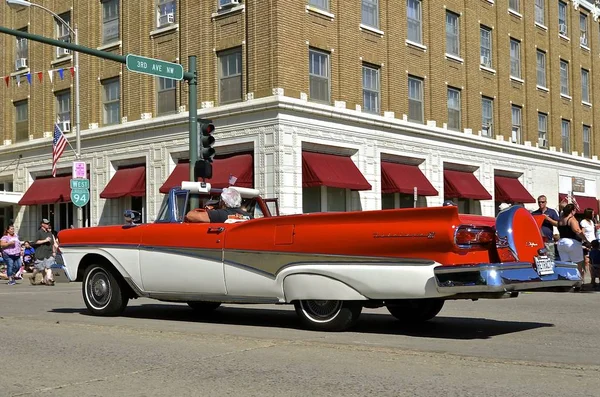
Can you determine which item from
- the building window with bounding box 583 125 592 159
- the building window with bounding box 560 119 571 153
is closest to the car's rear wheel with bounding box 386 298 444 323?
the building window with bounding box 560 119 571 153

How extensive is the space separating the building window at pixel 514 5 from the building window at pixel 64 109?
1941cm

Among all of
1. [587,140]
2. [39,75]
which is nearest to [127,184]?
[39,75]

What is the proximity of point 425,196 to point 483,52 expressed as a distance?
7.73 metres

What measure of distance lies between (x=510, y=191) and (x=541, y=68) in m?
7.24

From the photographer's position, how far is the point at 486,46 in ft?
111

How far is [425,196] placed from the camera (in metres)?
29.9

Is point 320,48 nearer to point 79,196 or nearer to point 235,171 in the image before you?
point 235,171

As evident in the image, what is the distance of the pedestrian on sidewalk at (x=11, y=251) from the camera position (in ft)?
70.1

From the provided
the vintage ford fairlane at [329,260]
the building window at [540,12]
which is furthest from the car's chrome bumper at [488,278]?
the building window at [540,12]

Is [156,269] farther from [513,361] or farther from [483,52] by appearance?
[483,52]

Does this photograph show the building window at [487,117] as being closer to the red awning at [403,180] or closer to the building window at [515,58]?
the building window at [515,58]

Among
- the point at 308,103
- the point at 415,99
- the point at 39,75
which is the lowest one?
the point at 308,103

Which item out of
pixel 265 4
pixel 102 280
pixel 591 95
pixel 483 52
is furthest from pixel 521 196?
pixel 102 280

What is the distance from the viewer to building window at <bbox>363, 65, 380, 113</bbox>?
90.0 ft
